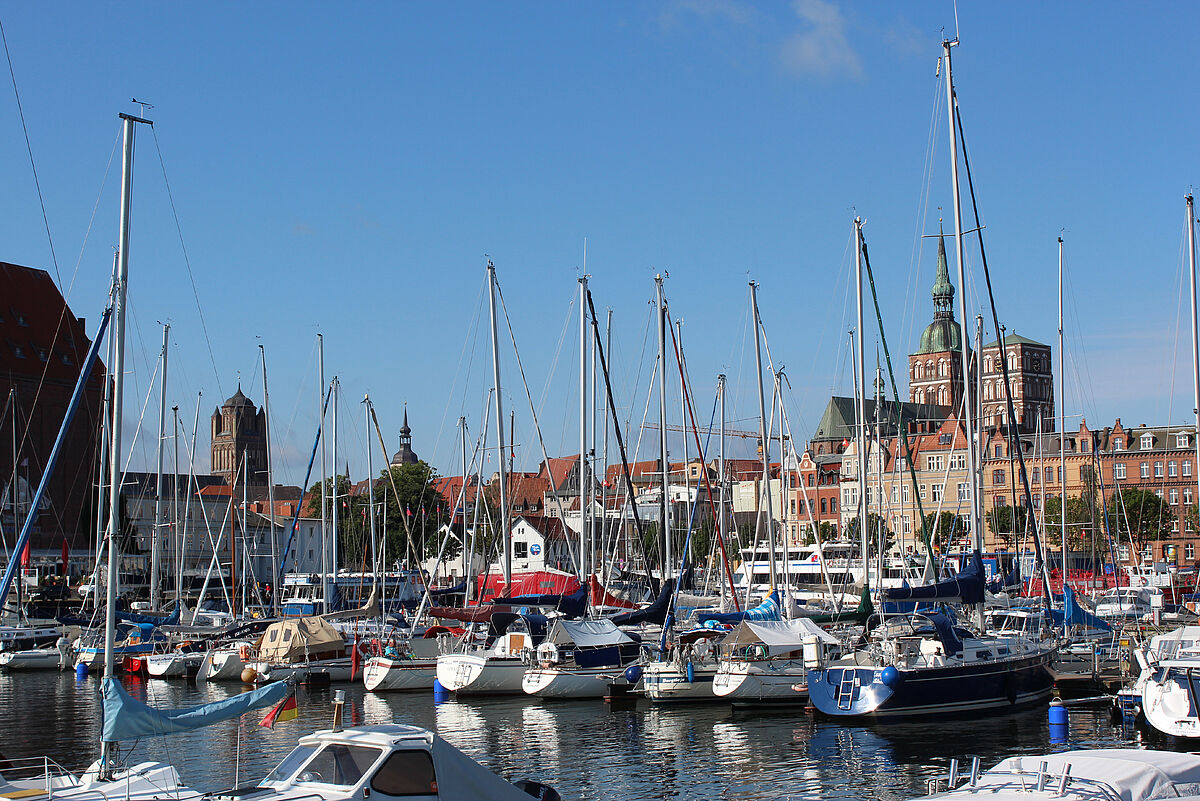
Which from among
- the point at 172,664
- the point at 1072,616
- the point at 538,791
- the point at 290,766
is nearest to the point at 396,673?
the point at 172,664

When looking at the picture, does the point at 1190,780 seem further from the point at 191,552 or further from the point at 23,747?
the point at 191,552

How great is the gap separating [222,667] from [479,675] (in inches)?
514

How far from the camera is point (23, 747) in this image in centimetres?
3288

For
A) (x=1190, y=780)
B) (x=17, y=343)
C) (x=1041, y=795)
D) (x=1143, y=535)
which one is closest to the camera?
(x=1041, y=795)

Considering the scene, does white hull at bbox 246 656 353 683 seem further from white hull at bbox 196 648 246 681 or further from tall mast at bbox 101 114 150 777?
tall mast at bbox 101 114 150 777

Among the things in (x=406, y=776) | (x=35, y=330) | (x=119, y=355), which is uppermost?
(x=35, y=330)

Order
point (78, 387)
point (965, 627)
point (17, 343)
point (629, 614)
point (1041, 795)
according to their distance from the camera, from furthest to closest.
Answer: point (17, 343) → point (629, 614) → point (965, 627) → point (78, 387) → point (1041, 795)

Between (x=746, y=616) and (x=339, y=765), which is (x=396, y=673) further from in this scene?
(x=339, y=765)

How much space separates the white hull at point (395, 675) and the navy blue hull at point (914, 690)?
15440 mm

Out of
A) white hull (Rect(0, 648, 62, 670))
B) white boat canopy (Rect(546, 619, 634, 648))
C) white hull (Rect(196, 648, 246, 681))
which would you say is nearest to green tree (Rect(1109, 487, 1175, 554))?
white boat canopy (Rect(546, 619, 634, 648))

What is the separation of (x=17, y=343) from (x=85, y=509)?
16970 millimetres

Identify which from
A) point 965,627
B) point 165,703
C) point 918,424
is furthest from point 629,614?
point 918,424

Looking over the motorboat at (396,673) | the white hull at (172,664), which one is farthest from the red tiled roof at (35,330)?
the motorboat at (396,673)

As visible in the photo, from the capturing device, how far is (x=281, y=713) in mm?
21953
